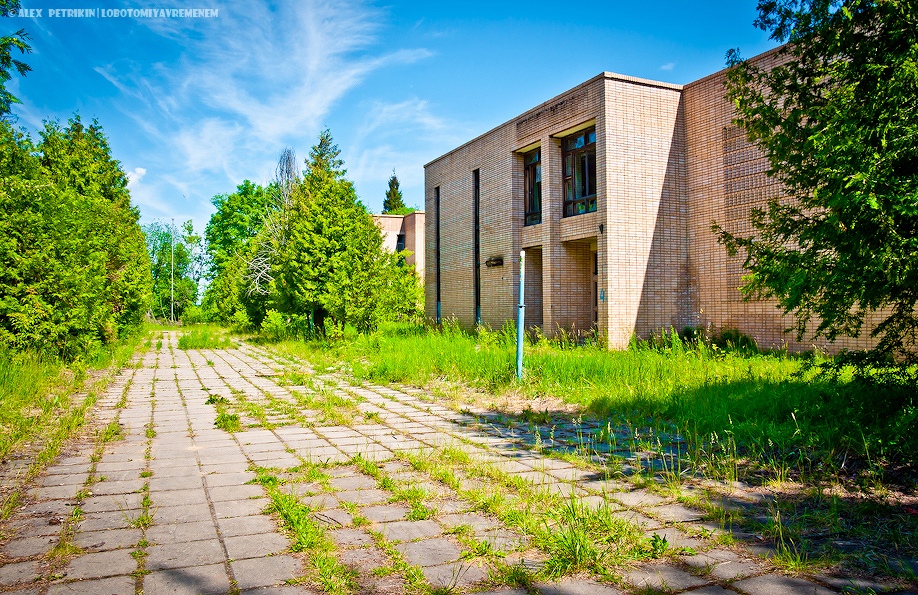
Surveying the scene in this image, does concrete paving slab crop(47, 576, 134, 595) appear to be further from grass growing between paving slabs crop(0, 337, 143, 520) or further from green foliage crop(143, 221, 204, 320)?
green foliage crop(143, 221, 204, 320)

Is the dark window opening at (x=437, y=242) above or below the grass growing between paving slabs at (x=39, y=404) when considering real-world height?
above

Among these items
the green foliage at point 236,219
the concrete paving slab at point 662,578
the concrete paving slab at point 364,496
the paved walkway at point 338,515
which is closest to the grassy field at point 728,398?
the paved walkway at point 338,515

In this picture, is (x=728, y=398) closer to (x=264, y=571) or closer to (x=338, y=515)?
(x=338, y=515)

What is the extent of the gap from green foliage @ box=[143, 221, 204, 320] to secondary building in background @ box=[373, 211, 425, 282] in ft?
97.7

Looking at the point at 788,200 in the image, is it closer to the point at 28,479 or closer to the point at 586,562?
the point at 586,562

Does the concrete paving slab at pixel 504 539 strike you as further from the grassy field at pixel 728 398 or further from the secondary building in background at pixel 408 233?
the secondary building in background at pixel 408 233

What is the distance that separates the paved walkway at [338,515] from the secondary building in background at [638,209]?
1111 cm

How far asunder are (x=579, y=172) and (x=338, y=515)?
53.8 ft

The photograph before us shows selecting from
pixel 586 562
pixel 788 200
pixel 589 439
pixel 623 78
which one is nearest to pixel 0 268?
pixel 589 439

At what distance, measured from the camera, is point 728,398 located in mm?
7191

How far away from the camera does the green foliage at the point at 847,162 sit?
15.0 feet

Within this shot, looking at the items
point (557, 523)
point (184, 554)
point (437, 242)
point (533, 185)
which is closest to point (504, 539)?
point (557, 523)

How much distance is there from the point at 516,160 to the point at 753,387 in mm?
14844

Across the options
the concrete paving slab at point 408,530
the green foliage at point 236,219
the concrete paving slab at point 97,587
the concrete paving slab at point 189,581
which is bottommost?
the concrete paving slab at point 408,530
